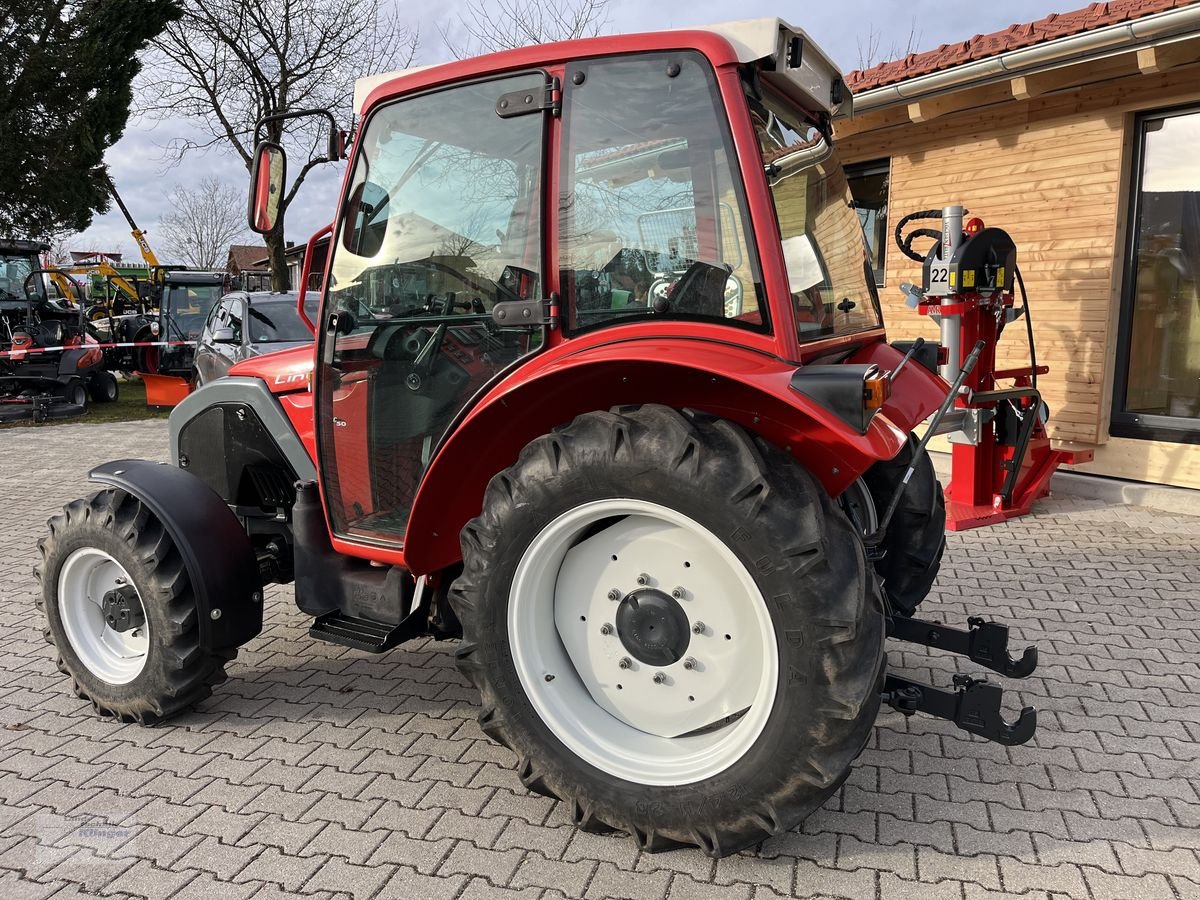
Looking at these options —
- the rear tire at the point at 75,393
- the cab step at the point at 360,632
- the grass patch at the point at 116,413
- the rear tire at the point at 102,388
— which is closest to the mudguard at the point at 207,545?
the cab step at the point at 360,632

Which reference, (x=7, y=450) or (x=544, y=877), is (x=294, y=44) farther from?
(x=544, y=877)

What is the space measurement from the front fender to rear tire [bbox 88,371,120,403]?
590 inches

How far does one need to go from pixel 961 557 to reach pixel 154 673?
14.3 feet

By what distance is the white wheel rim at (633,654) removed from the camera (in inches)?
91.6

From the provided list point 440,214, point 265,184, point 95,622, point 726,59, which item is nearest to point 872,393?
point 726,59

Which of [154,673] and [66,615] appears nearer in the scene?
[154,673]

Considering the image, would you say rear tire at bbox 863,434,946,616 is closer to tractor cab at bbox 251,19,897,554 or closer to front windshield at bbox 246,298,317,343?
tractor cab at bbox 251,19,897,554

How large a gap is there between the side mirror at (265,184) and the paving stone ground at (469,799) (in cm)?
180

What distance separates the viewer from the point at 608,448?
222 cm

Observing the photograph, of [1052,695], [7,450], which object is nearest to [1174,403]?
[1052,695]

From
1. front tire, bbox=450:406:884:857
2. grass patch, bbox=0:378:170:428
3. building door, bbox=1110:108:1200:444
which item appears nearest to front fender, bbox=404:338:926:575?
front tire, bbox=450:406:884:857

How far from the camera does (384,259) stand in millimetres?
2877

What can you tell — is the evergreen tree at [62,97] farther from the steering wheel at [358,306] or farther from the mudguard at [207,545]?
the steering wheel at [358,306]

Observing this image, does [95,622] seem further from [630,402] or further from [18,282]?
[18,282]
